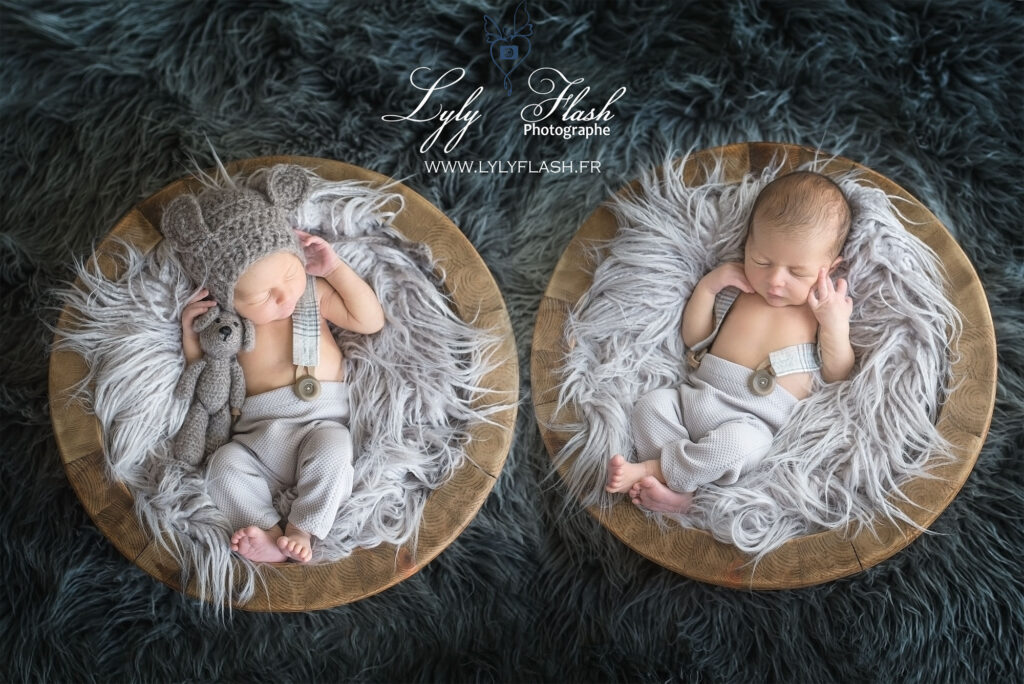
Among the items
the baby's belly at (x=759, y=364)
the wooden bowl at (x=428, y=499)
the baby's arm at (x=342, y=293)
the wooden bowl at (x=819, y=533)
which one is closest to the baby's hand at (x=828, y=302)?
the baby's belly at (x=759, y=364)

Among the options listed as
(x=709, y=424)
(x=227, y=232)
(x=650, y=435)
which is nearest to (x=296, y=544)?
(x=227, y=232)

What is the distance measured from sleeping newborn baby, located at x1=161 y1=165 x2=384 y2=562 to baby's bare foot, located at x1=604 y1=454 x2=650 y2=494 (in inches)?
17.8

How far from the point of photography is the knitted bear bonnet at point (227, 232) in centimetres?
128

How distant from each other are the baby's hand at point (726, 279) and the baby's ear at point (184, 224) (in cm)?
88

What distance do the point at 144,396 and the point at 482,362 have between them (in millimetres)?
589

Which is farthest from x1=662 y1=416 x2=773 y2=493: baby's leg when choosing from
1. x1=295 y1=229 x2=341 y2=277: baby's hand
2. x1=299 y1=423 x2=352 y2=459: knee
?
x1=295 y1=229 x2=341 y2=277: baby's hand

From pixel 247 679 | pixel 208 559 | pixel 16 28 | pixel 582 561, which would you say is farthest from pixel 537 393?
pixel 16 28

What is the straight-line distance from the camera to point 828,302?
133 centimetres

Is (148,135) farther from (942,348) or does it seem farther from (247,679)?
(942,348)

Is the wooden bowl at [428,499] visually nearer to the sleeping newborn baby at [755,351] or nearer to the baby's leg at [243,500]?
the baby's leg at [243,500]

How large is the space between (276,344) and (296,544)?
13.7 inches

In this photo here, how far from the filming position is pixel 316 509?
1288 mm

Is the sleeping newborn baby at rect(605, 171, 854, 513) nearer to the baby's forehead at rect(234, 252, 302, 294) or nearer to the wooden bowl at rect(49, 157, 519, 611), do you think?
the wooden bowl at rect(49, 157, 519, 611)

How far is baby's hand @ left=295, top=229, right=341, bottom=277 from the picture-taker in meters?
1.36
